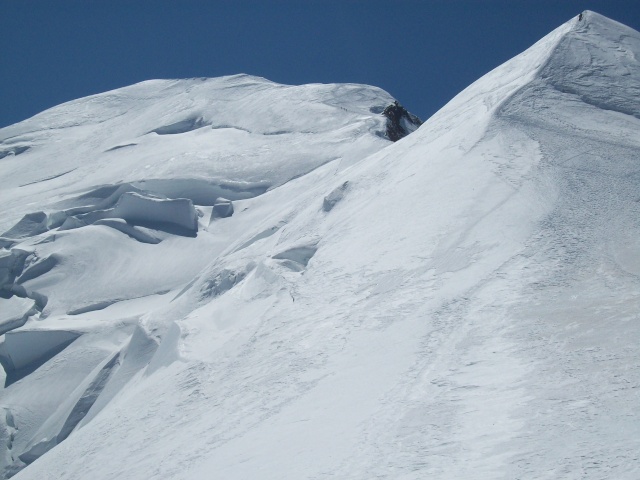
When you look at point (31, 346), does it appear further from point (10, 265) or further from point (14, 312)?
point (10, 265)

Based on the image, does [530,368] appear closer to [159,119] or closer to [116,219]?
[116,219]

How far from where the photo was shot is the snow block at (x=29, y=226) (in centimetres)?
2394

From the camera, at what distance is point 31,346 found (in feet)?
62.2

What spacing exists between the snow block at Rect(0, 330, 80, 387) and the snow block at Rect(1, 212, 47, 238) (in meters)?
5.64

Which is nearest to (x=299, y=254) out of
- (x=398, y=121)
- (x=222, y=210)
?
(x=222, y=210)

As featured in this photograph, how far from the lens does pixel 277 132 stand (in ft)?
93.4

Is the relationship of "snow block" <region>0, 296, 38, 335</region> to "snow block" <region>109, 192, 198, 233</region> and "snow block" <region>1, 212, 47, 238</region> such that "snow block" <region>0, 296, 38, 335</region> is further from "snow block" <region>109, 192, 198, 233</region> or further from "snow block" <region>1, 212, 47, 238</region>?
"snow block" <region>109, 192, 198, 233</region>

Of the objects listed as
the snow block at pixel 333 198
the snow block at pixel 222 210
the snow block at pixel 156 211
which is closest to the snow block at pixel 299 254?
the snow block at pixel 333 198

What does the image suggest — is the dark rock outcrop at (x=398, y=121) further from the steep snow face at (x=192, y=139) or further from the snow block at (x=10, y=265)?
the snow block at (x=10, y=265)

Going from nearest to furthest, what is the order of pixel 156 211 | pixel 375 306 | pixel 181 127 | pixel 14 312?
pixel 375 306, pixel 14 312, pixel 156 211, pixel 181 127

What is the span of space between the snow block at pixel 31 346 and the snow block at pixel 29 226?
5641 mm

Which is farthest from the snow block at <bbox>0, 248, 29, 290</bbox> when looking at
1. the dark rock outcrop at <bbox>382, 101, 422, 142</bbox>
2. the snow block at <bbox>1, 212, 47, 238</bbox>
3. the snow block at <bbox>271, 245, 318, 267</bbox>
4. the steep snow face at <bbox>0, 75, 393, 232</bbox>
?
the dark rock outcrop at <bbox>382, 101, 422, 142</bbox>

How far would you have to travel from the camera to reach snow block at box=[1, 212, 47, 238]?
78.5 feet

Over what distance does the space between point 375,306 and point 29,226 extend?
15.5 m
